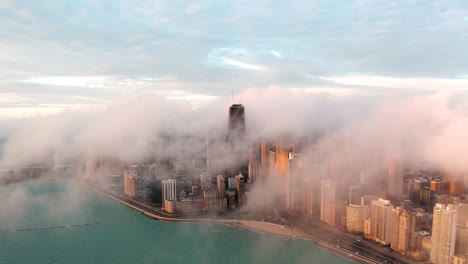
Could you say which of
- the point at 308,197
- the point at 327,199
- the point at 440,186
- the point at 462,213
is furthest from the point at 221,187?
the point at 462,213

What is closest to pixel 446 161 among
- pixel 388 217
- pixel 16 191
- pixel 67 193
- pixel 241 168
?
pixel 388 217

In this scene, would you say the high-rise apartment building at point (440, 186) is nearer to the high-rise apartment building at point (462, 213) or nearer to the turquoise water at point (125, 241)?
the high-rise apartment building at point (462, 213)

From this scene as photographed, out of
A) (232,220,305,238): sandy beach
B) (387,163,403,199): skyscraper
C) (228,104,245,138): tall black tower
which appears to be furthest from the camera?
(228,104,245,138): tall black tower

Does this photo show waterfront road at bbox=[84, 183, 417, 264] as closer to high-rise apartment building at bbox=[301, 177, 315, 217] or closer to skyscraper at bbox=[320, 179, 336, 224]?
skyscraper at bbox=[320, 179, 336, 224]

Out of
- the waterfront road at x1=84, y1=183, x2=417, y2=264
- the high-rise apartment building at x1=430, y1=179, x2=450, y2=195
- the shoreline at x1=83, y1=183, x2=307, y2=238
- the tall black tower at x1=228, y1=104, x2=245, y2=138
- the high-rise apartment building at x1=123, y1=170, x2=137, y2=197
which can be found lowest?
the shoreline at x1=83, y1=183, x2=307, y2=238

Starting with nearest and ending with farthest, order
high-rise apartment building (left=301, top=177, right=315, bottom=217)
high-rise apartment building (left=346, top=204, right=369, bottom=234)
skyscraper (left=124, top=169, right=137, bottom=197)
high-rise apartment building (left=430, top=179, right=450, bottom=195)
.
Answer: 1. high-rise apartment building (left=346, top=204, right=369, bottom=234)
2. high-rise apartment building (left=430, top=179, right=450, bottom=195)
3. high-rise apartment building (left=301, top=177, right=315, bottom=217)
4. skyscraper (left=124, top=169, right=137, bottom=197)

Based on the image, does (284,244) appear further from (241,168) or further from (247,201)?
(241,168)

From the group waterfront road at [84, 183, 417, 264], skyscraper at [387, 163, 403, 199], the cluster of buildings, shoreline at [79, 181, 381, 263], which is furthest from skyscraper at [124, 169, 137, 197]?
skyscraper at [387, 163, 403, 199]
